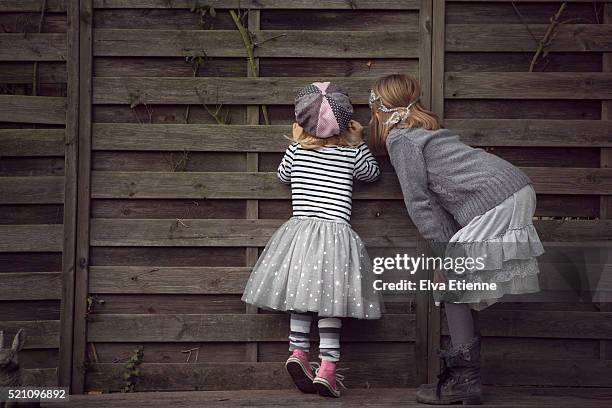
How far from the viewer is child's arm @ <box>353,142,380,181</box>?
462 cm

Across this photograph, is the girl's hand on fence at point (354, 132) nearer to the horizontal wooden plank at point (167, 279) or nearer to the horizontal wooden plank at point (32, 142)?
the horizontal wooden plank at point (167, 279)

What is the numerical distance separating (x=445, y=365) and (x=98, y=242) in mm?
2151

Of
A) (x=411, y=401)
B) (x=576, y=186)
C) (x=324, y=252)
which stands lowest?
(x=411, y=401)

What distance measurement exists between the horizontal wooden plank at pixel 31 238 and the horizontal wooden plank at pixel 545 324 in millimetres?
2594

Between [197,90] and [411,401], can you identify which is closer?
[411,401]

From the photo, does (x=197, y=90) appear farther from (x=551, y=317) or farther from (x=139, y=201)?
(x=551, y=317)

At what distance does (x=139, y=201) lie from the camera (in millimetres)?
4816

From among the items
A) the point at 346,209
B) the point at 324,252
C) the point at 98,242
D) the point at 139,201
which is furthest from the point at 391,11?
the point at 98,242

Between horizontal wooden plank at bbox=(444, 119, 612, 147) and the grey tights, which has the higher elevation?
horizontal wooden plank at bbox=(444, 119, 612, 147)

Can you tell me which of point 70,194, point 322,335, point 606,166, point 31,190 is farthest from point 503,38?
point 31,190

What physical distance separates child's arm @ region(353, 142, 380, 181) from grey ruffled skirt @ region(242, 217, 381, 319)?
31 cm

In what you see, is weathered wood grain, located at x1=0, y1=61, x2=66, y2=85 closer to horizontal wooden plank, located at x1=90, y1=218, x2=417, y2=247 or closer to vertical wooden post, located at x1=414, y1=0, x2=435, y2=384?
horizontal wooden plank, located at x1=90, y1=218, x2=417, y2=247

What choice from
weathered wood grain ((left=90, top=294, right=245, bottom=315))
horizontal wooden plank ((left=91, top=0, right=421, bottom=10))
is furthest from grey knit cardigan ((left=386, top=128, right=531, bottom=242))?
weathered wood grain ((left=90, top=294, right=245, bottom=315))

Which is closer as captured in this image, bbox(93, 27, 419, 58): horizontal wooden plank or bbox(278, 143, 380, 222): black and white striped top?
bbox(278, 143, 380, 222): black and white striped top
